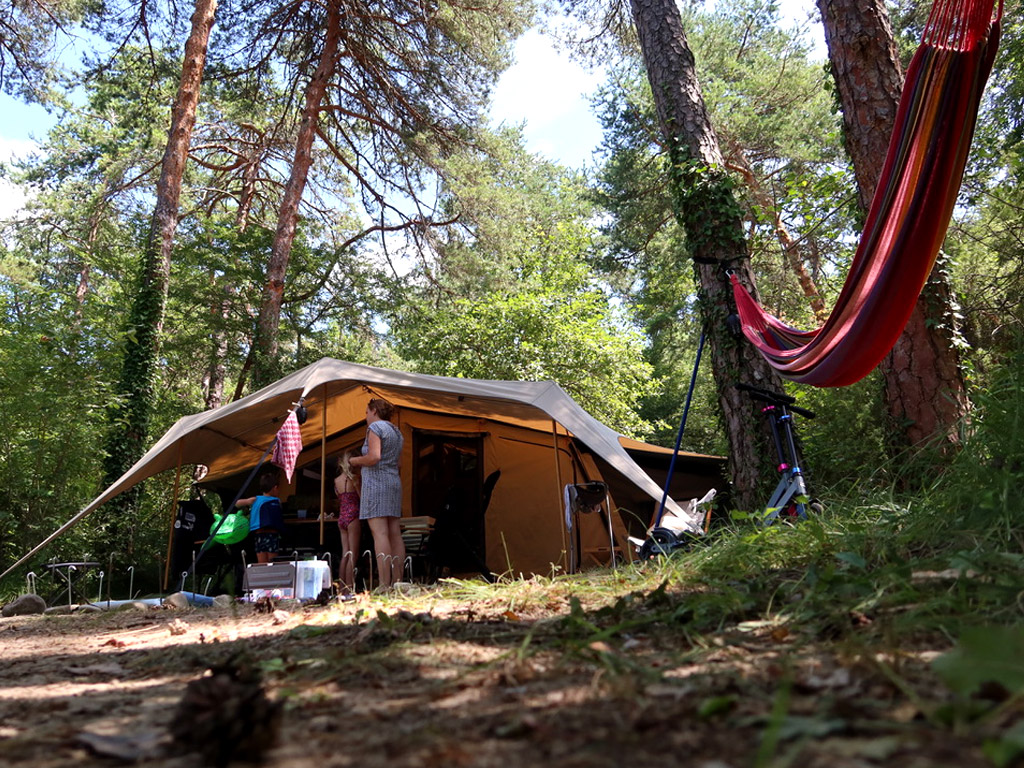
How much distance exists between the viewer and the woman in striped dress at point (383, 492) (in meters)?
4.47

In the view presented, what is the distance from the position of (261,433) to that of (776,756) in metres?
6.70

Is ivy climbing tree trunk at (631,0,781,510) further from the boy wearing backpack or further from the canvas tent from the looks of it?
the boy wearing backpack

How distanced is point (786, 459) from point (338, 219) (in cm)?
1078

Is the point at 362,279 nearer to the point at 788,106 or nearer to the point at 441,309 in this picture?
the point at 441,309

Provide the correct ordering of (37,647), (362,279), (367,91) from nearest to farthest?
(37,647) → (367,91) → (362,279)

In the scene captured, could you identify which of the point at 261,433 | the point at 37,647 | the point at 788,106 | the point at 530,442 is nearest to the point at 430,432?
the point at 530,442

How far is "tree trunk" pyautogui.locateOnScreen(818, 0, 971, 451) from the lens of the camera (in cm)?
383

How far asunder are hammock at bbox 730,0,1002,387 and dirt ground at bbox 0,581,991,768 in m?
1.50

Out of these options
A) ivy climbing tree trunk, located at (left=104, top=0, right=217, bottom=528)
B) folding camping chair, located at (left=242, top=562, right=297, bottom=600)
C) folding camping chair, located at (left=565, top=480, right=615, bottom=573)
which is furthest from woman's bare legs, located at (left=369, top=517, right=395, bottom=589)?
ivy climbing tree trunk, located at (left=104, top=0, right=217, bottom=528)

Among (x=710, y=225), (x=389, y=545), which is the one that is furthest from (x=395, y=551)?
(x=710, y=225)

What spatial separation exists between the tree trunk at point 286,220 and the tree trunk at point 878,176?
815 centimetres

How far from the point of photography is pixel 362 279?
1277 centimetres

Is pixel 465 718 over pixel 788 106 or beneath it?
beneath

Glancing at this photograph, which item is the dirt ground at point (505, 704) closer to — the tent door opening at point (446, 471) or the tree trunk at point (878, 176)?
the tree trunk at point (878, 176)
